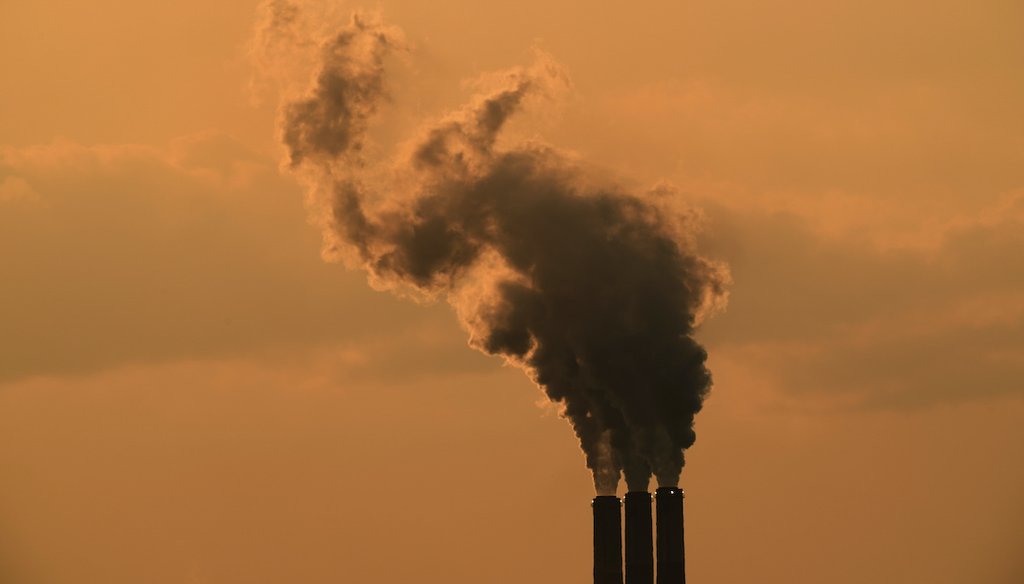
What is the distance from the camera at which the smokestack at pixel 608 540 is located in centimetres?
8888

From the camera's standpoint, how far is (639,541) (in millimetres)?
86938

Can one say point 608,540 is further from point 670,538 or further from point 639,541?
point 670,538

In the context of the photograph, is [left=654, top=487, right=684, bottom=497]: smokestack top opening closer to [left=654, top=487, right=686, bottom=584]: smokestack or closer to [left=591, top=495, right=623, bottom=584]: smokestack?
[left=654, top=487, right=686, bottom=584]: smokestack

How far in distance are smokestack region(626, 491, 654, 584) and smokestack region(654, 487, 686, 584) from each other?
26.3 inches

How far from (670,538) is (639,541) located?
54.8 inches

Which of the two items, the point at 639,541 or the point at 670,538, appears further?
the point at 639,541

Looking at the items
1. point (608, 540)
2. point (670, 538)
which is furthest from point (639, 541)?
point (608, 540)

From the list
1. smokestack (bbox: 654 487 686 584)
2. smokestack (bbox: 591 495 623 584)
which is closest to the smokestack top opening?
smokestack (bbox: 654 487 686 584)

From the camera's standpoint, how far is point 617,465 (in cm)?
9056

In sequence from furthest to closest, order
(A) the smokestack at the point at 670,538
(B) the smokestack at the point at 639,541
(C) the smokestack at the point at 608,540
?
(C) the smokestack at the point at 608,540 < (B) the smokestack at the point at 639,541 < (A) the smokestack at the point at 670,538

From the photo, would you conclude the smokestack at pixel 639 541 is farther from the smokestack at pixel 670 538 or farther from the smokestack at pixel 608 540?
the smokestack at pixel 608 540

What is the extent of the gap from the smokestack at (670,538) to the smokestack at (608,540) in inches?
123

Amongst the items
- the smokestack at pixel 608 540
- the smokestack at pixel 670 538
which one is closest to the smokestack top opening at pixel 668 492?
the smokestack at pixel 670 538

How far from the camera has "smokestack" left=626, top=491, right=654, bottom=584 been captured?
86.7 meters
